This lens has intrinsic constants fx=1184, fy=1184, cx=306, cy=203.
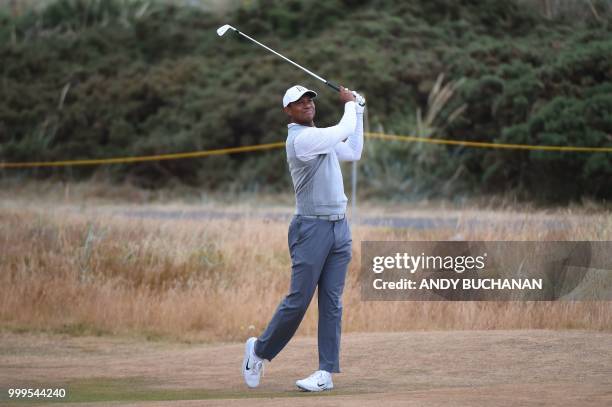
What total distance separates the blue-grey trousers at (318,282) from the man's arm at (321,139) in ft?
1.44

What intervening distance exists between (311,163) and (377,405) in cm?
190

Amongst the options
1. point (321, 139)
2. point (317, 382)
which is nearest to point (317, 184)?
point (321, 139)

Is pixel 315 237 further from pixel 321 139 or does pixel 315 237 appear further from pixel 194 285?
pixel 194 285

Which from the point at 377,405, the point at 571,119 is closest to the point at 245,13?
the point at 571,119

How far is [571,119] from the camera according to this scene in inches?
808

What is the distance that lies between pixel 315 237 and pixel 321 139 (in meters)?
0.64

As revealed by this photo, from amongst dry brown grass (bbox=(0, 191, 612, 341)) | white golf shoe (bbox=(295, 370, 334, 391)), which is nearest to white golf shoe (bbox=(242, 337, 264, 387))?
white golf shoe (bbox=(295, 370, 334, 391))

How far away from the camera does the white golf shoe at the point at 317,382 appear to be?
7.59 m

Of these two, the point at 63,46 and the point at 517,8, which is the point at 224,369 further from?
the point at 63,46

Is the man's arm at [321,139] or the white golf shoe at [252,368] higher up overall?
the man's arm at [321,139]

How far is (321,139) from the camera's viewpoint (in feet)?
25.0

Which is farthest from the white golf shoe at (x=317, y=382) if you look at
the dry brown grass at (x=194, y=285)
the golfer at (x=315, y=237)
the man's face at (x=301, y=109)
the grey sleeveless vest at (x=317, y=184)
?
the dry brown grass at (x=194, y=285)

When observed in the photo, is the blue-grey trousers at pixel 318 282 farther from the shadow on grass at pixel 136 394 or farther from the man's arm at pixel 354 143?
the man's arm at pixel 354 143

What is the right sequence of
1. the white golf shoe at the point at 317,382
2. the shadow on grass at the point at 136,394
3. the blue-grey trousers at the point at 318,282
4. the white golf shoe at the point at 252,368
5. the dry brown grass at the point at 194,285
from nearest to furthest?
1. the shadow on grass at the point at 136,394
2. the white golf shoe at the point at 317,382
3. the blue-grey trousers at the point at 318,282
4. the white golf shoe at the point at 252,368
5. the dry brown grass at the point at 194,285
